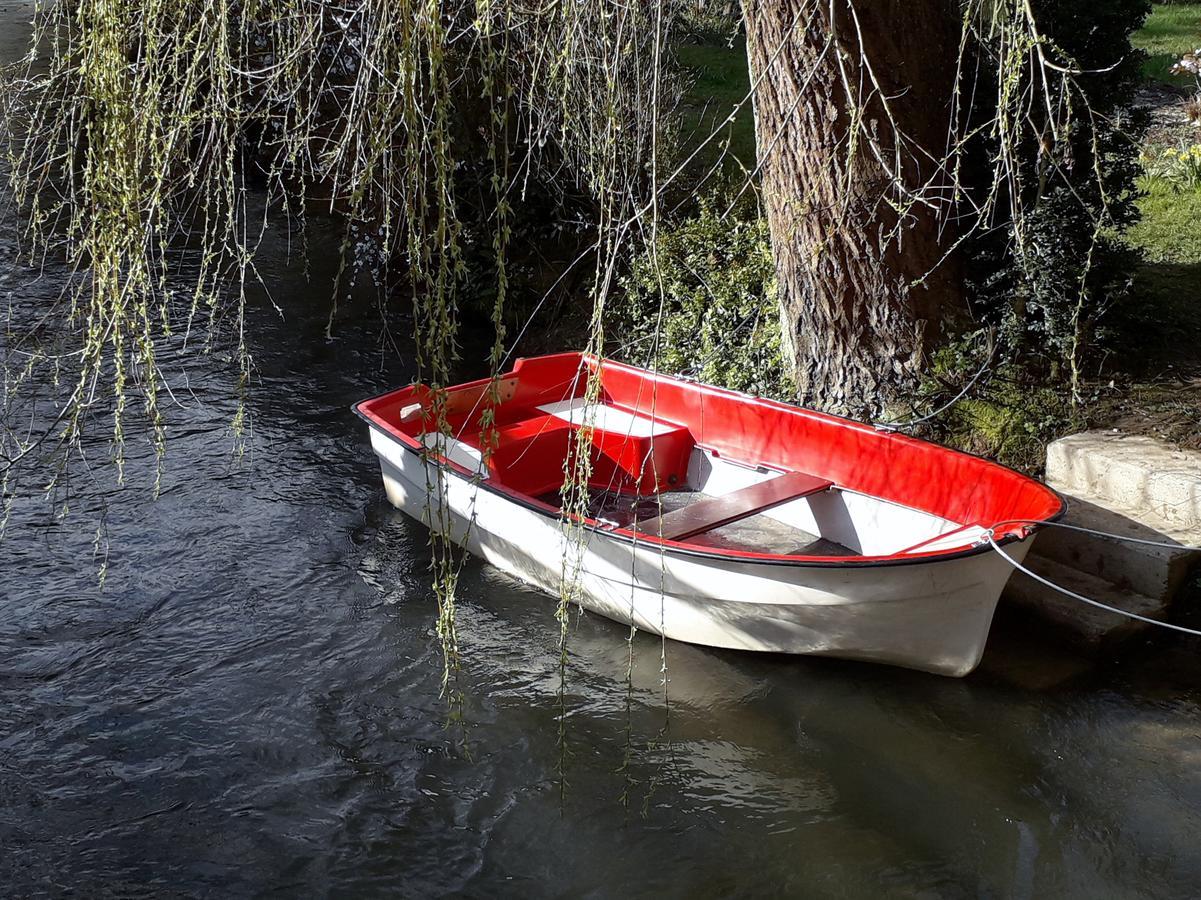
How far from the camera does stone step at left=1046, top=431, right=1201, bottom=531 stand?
16.7 feet

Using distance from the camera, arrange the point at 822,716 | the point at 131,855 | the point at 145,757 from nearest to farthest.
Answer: the point at 131,855
the point at 145,757
the point at 822,716

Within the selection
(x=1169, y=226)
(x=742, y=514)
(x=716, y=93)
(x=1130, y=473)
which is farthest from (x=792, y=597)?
(x=716, y=93)

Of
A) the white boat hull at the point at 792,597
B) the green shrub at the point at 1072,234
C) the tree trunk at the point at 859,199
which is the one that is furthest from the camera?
the green shrub at the point at 1072,234

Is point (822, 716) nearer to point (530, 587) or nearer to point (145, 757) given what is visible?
point (530, 587)

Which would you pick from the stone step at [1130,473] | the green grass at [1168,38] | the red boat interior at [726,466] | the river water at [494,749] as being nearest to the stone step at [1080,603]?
the river water at [494,749]

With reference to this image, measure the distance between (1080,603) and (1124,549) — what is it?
0.29 meters

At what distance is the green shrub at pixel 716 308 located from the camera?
6660mm

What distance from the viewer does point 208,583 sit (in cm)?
576

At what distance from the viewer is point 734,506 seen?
5.49 meters

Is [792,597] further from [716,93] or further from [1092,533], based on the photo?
[716,93]

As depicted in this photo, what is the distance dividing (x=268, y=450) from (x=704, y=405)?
266cm

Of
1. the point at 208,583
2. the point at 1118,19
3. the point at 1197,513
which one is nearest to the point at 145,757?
the point at 208,583

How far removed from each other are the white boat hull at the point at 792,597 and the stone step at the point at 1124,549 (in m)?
0.71

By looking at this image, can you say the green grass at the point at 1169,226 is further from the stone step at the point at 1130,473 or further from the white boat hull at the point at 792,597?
the white boat hull at the point at 792,597
